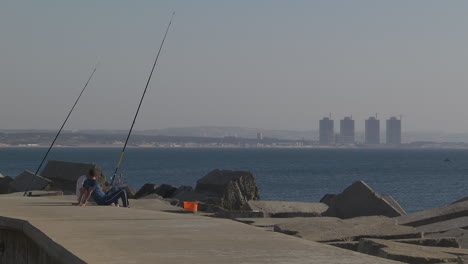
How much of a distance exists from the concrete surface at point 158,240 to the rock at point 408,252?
0.45 m

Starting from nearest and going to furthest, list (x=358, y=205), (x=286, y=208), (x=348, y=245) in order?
1. (x=348, y=245)
2. (x=358, y=205)
3. (x=286, y=208)

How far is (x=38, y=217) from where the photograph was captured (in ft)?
32.0

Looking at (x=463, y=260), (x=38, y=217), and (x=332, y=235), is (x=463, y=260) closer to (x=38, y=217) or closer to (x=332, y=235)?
(x=332, y=235)

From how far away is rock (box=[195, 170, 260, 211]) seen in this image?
17984 mm

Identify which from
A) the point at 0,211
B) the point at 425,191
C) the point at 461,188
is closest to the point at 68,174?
the point at 0,211

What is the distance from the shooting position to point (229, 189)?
18438mm

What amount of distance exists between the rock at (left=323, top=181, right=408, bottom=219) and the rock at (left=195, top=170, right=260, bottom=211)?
3.15 metres

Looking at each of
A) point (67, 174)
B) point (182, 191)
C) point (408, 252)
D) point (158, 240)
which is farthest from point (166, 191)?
point (408, 252)

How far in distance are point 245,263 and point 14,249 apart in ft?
14.1

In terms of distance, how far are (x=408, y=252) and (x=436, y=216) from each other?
4.75 meters

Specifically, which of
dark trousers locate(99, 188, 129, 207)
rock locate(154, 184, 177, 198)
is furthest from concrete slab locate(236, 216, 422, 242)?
rock locate(154, 184, 177, 198)

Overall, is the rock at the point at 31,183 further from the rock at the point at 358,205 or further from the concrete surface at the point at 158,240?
the concrete surface at the point at 158,240

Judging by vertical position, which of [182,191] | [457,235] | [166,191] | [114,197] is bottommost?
[166,191]

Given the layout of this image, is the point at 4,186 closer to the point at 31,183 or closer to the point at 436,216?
the point at 31,183
